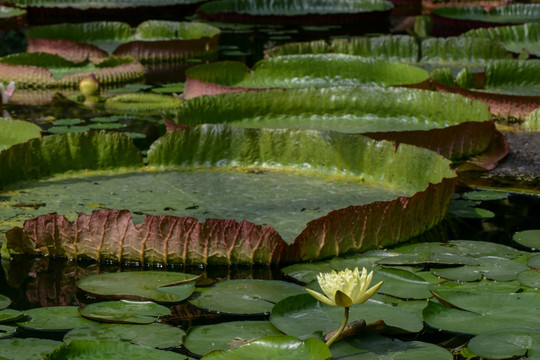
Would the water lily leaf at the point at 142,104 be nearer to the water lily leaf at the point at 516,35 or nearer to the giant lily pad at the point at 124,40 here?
the giant lily pad at the point at 124,40

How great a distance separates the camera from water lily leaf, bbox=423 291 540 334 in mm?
1933

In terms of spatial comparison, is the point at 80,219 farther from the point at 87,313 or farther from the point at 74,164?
the point at 74,164

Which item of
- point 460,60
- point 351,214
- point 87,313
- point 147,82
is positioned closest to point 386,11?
point 460,60

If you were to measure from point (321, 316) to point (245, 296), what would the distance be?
23 centimetres

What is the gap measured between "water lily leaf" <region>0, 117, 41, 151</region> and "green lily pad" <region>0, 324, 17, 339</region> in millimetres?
1591

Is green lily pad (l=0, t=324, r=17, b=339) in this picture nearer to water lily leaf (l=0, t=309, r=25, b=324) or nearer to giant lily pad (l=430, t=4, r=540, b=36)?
water lily leaf (l=0, t=309, r=25, b=324)

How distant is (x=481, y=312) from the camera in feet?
6.55

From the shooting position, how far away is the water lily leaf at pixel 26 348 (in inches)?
69.6

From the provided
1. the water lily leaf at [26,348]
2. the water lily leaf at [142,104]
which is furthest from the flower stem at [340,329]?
the water lily leaf at [142,104]

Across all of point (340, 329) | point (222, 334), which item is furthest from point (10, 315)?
point (340, 329)

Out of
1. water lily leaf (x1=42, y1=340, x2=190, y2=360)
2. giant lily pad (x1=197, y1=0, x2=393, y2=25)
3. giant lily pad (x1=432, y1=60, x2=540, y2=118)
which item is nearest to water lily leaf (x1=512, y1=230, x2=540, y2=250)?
water lily leaf (x1=42, y1=340, x2=190, y2=360)

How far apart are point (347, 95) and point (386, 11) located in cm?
532

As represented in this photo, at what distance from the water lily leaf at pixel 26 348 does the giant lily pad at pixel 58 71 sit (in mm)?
3585

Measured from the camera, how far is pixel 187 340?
6.09 feet
